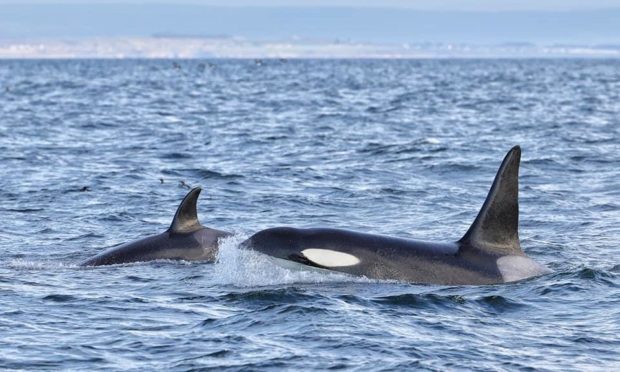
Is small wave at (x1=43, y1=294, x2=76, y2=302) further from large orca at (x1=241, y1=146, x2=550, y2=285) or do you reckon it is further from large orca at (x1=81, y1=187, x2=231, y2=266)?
large orca at (x1=81, y1=187, x2=231, y2=266)

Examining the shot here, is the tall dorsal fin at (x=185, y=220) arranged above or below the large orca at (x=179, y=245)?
above

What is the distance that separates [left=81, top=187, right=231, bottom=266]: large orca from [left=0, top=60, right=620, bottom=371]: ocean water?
0.26 meters

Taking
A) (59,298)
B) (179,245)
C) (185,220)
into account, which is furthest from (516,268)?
(59,298)

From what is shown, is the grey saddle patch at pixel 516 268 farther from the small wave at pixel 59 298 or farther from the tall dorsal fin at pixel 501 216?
the small wave at pixel 59 298

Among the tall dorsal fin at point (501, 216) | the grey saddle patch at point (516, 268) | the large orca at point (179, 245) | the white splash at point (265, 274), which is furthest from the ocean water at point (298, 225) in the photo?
the tall dorsal fin at point (501, 216)

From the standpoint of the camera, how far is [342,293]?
1255cm

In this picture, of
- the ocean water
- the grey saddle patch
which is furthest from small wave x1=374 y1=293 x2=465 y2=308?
the grey saddle patch

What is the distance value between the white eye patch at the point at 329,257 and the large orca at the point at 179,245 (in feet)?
7.86

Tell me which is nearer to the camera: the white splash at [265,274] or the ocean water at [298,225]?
the ocean water at [298,225]

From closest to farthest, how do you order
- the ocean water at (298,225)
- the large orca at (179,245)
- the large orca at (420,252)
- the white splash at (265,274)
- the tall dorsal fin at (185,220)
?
the ocean water at (298,225) < the large orca at (420,252) < the white splash at (265,274) < the large orca at (179,245) < the tall dorsal fin at (185,220)

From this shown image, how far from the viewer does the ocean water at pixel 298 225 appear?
34.8ft

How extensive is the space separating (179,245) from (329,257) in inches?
111

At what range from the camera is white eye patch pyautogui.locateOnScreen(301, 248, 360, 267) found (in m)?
12.7

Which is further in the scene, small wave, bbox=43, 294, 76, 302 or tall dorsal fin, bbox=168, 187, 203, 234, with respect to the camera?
tall dorsal fin, bbox=168, 187, 203, 234
